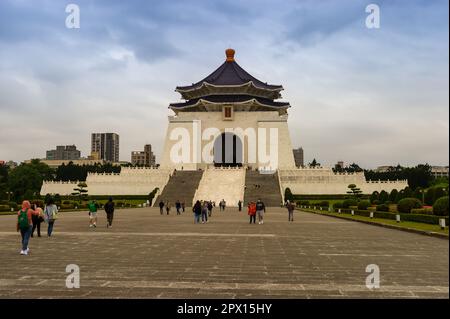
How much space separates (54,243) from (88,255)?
263cm

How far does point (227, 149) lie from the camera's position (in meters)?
63.4

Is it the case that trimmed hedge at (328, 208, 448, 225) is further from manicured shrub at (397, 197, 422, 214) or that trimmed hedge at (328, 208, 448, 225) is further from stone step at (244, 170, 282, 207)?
stone step at (244, 170, 282, 207)

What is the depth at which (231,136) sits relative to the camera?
6331 cm

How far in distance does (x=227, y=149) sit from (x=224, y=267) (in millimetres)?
56001

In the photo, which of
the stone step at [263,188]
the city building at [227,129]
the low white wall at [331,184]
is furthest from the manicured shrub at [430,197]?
the city building at [227,129]

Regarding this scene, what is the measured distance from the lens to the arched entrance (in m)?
61.7

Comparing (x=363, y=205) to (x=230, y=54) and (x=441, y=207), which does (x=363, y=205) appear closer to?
(x=441, y=207)

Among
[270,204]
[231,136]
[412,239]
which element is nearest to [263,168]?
[231,136]

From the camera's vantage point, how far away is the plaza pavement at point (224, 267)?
18.6ft

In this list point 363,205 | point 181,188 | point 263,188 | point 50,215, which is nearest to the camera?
point 50,215

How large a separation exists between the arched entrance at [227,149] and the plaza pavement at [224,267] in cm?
4916

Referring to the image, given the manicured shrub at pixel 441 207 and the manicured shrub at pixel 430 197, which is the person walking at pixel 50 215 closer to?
the manicured shrub at pixel 441 207

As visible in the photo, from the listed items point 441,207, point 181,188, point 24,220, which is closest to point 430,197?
point 441,207
